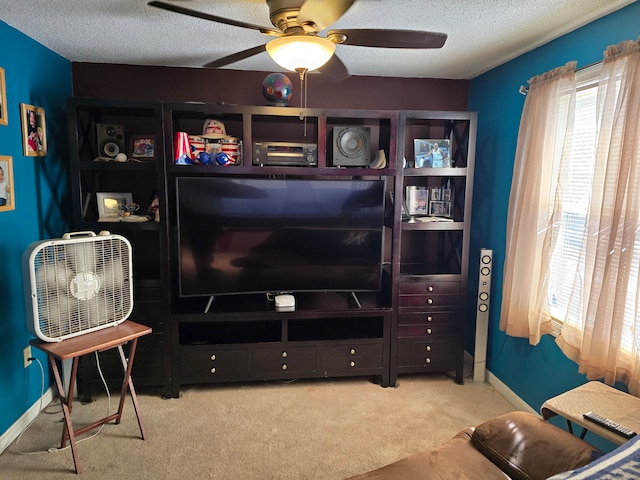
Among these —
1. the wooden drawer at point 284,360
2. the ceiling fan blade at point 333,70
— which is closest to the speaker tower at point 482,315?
the wooden drawer at point 284,360

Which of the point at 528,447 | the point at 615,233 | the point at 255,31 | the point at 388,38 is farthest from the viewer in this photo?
the point at 255,31

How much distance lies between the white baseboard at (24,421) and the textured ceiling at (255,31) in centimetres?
225

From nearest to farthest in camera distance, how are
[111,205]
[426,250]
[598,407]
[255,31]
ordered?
1. [598,407]
2. [255,31]
3. [111,205]
4. [426,250]

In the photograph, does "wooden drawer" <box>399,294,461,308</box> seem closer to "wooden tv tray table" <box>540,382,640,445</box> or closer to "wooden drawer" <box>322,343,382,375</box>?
"wooden drawer" <box>322,343,382,375</box>

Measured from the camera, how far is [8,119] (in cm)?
240

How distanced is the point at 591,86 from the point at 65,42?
3.12 m

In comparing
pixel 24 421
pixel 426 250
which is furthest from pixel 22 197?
pixel 426 250

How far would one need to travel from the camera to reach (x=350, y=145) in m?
3.03

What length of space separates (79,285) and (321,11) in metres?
1.87

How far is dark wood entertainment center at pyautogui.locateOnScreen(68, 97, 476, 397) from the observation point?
2846 mm

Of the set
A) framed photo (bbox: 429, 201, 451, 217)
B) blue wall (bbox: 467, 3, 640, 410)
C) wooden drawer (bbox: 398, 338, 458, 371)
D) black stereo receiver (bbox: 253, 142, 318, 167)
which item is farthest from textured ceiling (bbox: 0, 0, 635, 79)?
wooden drawer (bbox: 398, 338, 458, 371)

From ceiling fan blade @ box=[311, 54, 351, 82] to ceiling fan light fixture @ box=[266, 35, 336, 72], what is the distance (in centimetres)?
31

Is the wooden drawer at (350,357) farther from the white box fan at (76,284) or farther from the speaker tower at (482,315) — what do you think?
the white box fan at (76,284)

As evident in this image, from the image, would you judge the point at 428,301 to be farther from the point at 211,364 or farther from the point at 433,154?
the point at 211,364
